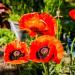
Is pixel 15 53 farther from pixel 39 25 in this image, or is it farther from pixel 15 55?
pixel 39 25

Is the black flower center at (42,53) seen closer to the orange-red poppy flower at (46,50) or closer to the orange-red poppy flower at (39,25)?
the orange-red poppy flower at (46,50)

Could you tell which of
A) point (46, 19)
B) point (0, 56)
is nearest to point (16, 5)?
point (0, 56)

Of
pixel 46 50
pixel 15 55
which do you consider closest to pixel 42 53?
pixel 46 50

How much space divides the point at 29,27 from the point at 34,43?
Answer: 183 millimetres

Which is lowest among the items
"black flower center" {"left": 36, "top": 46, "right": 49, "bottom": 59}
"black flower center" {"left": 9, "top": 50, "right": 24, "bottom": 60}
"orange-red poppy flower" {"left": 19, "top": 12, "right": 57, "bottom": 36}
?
"black flower center" {"left": 9, "top": 50, "right": 24, "bottom": 60}

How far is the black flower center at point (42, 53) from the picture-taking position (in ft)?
7.55

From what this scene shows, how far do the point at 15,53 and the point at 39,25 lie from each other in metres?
0.25

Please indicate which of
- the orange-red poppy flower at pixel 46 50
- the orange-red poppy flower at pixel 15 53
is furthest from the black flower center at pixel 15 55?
the orange-red poppy flower at pixel 46 50

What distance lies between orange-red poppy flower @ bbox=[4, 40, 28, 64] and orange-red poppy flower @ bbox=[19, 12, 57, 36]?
12cm

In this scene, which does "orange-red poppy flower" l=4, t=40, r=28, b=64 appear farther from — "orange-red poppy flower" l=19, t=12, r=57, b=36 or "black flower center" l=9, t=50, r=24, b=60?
"orange-red poppy flower" l=19, t=12, r=57, b=36

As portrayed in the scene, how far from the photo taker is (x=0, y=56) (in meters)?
5.27

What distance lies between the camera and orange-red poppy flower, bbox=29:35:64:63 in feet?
7.43

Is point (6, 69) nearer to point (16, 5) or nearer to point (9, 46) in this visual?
point (9, 46)

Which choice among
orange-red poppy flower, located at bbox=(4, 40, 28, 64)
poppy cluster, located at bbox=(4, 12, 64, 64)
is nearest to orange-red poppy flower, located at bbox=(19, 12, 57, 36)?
poppy cluster, located at bbox=(4, 12, 64, 64)
